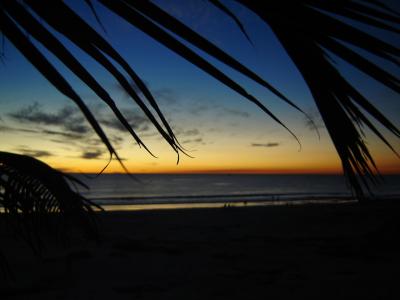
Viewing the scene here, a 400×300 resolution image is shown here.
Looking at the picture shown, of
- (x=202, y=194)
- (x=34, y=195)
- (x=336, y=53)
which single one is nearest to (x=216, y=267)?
(x=34, y=195)

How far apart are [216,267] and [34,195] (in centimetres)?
516

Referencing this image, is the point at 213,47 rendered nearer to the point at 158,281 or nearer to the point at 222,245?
the point at 158,281

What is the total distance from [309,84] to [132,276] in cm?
599

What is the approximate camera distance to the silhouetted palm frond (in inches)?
55.8

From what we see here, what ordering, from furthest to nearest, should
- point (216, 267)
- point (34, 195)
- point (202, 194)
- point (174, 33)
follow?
point (202, 194)
point (216, 267)
point (34, 195)
point (174, 33)

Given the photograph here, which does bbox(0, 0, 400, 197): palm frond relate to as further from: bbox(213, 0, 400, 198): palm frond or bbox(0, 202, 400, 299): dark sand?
bbox(0, 202, 400, 299): dark sand

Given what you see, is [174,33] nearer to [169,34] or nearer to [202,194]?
[169,34]

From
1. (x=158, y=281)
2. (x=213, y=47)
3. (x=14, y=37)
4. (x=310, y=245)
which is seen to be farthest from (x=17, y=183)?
(x=310, y=245)

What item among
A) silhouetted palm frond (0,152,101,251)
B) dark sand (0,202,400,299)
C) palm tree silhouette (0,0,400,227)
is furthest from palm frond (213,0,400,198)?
dark sand (0,202,400,299)

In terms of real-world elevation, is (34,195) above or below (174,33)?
below

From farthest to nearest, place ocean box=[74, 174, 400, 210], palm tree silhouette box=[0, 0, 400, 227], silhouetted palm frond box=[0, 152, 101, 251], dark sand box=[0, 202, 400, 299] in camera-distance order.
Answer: ocean box=[74, 174, 400, 210]
dark sand box=[0, 202, 400, 299]
silhouetted palm frond box=[0, 152, 101, 251]
palm tree silhouette box=[0, 0, 400, 227]

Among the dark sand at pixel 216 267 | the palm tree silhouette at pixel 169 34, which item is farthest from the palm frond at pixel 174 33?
the dark sand at pixel 216 267

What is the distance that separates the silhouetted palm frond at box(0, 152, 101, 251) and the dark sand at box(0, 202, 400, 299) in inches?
144

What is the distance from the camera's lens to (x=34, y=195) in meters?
1.67
